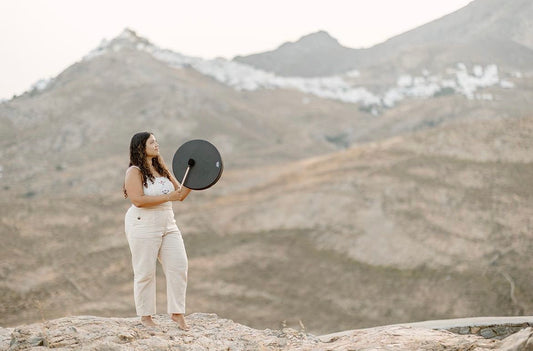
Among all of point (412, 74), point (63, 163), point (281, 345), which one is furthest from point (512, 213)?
point (412, 74)

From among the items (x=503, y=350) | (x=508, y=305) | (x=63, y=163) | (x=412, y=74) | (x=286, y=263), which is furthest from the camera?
(x=412, y=74)

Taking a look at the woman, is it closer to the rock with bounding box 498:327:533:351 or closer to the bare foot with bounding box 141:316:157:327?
the bare foot with bounding box 141:316:157:327

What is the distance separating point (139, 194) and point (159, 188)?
164 mm

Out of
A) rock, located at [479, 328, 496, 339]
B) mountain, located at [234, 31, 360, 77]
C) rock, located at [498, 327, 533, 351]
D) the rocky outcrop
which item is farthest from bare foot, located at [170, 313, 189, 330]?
mountain, located at [234, 31, 360, 77]

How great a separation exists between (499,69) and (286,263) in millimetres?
47726

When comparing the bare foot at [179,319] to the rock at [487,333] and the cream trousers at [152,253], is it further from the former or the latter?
the rock at [487,333]

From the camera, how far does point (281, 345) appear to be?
4.82 m

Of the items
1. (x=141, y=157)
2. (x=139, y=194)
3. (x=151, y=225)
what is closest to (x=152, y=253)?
(x=151, y=225)

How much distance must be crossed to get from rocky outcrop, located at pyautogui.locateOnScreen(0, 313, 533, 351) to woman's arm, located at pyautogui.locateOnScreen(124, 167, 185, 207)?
0.96m

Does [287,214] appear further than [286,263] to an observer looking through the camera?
Yes

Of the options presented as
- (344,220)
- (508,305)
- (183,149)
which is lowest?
(508,305)

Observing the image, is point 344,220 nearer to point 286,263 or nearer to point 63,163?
point 286,263

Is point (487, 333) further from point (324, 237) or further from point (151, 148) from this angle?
point (324, 237)

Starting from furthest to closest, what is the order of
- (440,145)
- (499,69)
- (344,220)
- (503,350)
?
(499,69) < (440,145) < (344,220) < (503,350)
